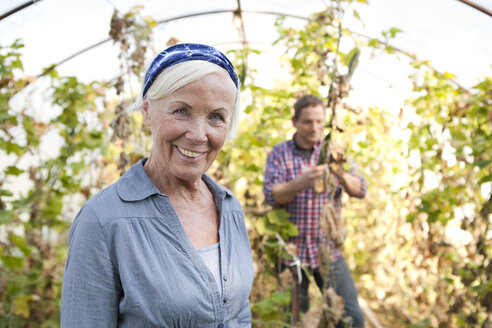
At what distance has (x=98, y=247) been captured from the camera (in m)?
1.03

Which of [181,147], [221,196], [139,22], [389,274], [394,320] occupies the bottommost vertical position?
[394,320]

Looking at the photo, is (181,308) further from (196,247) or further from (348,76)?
(348,76)

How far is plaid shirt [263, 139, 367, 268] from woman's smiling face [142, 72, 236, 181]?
5.42 ft

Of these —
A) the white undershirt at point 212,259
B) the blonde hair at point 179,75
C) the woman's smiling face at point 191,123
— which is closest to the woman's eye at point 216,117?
the woman's smiling face at point 191,123

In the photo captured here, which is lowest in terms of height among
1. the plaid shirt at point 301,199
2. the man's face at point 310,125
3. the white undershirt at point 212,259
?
the white undershirt at point 212,259

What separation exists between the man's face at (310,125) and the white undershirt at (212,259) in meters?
1.74

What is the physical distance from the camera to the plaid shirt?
112 inches

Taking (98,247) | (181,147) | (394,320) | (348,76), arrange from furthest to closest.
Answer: (394,320), (348,76), (181,147), (98,247)

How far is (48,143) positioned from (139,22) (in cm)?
178

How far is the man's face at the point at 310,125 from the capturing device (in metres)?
2.84

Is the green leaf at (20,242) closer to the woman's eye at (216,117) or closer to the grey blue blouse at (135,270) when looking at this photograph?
the grey blue blouse at (135,270)

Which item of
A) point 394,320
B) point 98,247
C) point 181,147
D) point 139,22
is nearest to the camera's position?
point 98,247

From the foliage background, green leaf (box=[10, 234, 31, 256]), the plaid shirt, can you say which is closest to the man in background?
the plaid shirt

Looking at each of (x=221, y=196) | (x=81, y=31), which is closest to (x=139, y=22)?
(x=81, y=31)
